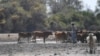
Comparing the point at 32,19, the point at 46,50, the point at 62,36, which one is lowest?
the point at 46,50

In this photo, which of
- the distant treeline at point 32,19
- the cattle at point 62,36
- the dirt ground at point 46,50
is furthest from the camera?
the distant treeline at point 32,19

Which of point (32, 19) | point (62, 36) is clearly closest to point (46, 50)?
point (62, 36)

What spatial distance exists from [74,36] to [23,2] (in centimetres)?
3910

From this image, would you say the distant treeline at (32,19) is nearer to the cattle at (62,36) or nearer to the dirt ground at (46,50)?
the cattle at (62,36)

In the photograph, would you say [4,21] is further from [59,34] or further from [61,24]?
[59,34]

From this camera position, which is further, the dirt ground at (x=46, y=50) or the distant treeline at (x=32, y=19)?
the distant treeline at (x=32, y=19)

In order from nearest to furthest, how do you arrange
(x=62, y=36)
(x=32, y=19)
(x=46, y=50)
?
(x=46, y=50), (x=62, y=36), (x=32, y=19)

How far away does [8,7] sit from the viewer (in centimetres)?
5769

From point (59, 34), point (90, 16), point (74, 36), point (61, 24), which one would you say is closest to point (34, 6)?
point (61, 24)

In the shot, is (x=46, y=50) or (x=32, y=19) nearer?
(x=46, y=50)

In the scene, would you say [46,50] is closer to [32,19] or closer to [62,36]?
[62,36]

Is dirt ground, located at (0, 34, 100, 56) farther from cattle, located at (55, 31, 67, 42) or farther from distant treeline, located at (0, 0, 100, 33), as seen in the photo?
distant treeline, located at (0, 0, 100, 33)

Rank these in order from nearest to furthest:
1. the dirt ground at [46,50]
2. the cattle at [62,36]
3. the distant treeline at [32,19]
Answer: the dirt ground at [46,50]
the cattle at [62,36]
the distant treeline at [32,19]

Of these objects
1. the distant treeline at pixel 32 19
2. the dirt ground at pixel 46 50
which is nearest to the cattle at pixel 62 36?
the dirt ground at pixel 46 50
